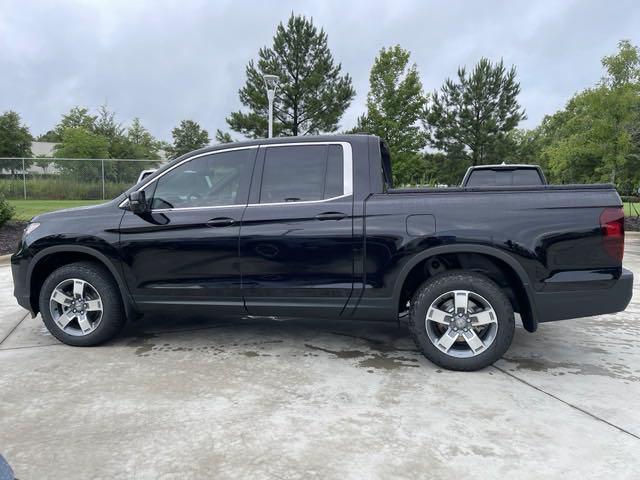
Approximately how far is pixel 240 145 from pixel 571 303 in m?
2.95

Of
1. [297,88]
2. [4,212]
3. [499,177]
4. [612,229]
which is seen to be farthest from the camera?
[297,88]

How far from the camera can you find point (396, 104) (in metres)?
29.8

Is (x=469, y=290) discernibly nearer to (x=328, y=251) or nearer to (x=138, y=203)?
(x=328, y=251)

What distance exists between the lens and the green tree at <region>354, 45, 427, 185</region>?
29875mm

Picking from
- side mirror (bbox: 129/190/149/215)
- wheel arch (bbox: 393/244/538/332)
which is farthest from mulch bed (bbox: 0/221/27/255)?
wheel arch (bbox: 393/244/538/332)

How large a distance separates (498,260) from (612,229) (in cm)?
81

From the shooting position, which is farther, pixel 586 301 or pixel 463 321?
pixel 463 321

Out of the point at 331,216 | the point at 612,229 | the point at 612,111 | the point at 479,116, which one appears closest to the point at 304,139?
the point at 331,216

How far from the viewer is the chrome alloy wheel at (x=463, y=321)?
12.3ft

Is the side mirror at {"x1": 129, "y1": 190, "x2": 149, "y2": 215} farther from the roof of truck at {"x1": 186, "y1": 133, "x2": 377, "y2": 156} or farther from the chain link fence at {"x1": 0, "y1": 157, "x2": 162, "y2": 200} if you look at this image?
the chain link fence at {"x1": 0, "y1": 157, "x2": 162, "y2": 200}

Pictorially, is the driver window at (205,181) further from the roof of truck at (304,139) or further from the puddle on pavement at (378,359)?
the puddle on pavement at (378,359)

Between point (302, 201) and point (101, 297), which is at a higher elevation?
point (302, 201)

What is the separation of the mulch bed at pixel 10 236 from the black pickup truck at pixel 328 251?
21.2 feet

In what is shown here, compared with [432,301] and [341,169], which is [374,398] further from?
[341,169]
